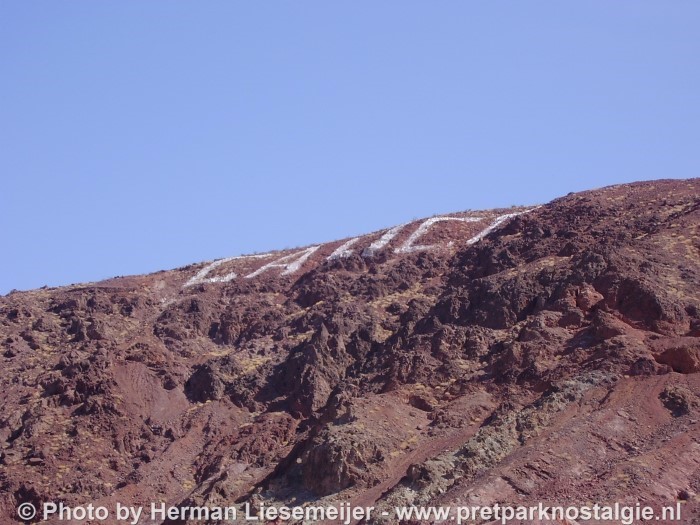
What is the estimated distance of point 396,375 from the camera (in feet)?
115

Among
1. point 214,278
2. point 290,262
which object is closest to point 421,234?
point 290,262

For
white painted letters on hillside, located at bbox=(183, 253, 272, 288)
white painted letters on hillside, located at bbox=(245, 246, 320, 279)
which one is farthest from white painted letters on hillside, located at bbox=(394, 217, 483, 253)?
white painted letters on hillside, located at bbox=(183, 253, 272, 288)

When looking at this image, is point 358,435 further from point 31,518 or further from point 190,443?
point 31,518

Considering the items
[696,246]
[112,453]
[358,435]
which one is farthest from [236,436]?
[696,246]

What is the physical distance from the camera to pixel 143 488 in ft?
111

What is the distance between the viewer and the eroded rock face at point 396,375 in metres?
28.5
